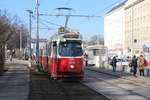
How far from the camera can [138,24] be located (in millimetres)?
90938

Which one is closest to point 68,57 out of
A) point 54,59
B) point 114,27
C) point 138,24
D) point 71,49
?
point 71,49

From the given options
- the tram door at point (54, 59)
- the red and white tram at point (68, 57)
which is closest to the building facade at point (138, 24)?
the tram door at point (54, 59)

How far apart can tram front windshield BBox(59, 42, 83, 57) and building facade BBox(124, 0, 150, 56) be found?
58244mm

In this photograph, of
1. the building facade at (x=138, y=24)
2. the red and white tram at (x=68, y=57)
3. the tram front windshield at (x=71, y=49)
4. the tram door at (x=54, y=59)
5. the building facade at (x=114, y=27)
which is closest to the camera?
the red and white tram at (x=68, y=57)

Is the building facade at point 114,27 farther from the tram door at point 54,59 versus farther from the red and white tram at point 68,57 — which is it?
the red and white tram at point 68,57

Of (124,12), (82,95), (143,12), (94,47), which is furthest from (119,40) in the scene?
(82,95)

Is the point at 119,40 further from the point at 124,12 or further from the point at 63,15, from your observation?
the point at 63,15

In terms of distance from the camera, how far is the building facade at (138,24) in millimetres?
84069

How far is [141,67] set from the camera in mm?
27656

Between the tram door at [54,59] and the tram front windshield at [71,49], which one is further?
the tram door at [54,59]

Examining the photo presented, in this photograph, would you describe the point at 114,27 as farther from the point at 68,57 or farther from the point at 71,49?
the point at 68,57

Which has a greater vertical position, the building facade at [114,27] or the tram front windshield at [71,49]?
the building facade at [114,27]

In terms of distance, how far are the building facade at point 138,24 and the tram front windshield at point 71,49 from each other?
191ft

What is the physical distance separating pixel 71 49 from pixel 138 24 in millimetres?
70804
